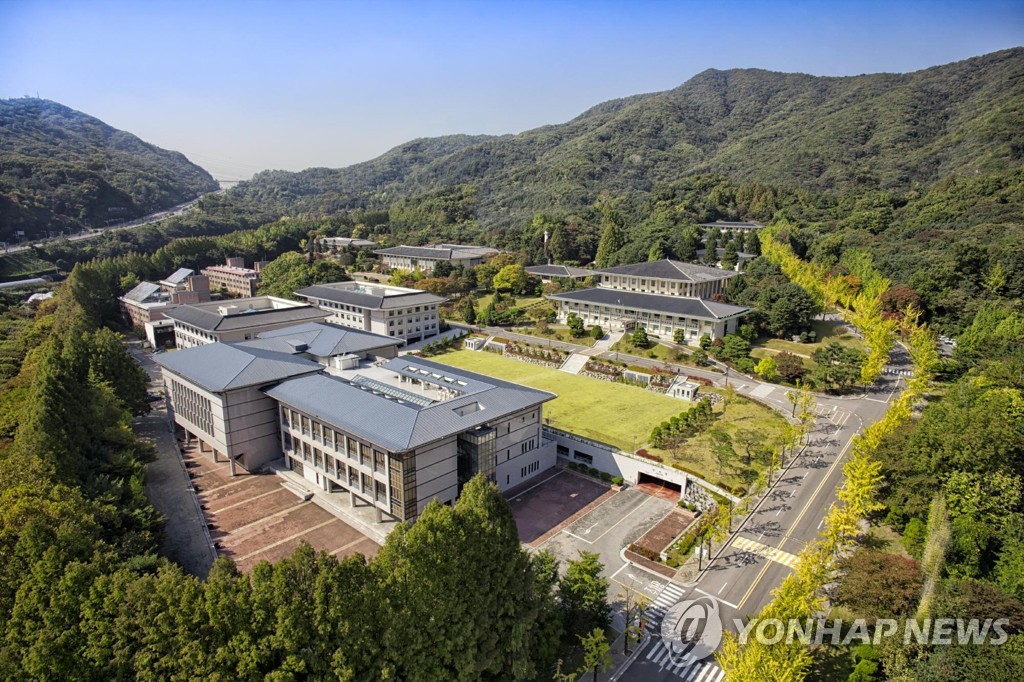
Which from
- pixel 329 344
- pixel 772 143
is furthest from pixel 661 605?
pixel 772 143

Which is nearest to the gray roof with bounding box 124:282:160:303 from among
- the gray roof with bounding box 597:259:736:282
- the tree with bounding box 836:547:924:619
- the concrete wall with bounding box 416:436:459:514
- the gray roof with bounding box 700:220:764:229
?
the gray roof with bounding box 597:259:736:282

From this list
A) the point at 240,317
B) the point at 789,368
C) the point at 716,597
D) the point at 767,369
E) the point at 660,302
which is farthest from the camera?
the point at 660,302

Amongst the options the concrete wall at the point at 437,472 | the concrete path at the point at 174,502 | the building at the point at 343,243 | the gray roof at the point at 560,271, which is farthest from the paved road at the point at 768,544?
the building at the point at 343,243

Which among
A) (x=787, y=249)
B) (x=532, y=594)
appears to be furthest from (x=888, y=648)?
(x=787, y=249)

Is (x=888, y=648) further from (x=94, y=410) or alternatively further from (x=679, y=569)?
(x=94, y=410)

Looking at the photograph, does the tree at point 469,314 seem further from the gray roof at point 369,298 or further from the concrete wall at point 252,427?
the concrete wall at point 252,427

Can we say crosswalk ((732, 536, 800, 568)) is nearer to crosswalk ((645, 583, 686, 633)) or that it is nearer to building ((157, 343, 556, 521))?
crosswalk ((645, 583, 686, 633))

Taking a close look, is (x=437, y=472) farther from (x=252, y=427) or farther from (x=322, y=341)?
(x=322, y=341)
